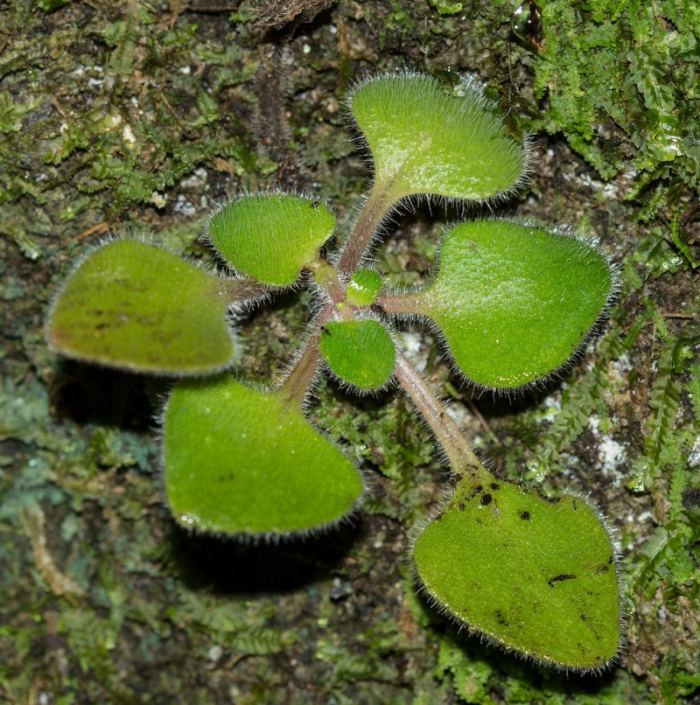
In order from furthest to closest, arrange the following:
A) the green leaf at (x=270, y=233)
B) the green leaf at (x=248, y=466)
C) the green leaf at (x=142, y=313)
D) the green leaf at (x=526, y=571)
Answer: the green leaf at (x=270, y=233), the green leaf at (x=526, y=571), the green leaf at (x=248, y=466), the green leaf at (x=142, y=313)

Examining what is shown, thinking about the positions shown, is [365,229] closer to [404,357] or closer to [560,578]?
[404,357]

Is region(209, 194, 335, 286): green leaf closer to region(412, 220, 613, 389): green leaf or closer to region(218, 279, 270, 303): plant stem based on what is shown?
region(218, 279, 270, 303): plant stem

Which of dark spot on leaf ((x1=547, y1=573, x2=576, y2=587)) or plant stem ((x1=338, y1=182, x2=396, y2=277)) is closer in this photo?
dark spot on leaf ((x1=547, y1=573, x2=576, y2=587))

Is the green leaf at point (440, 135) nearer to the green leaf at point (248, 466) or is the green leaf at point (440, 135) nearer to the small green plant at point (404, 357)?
the small green plant at point (404, 357)

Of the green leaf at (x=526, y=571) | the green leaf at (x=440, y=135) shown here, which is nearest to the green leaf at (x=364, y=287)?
the green leaf at (x=440, y=135)

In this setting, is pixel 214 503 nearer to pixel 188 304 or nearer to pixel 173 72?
pixel 188 304

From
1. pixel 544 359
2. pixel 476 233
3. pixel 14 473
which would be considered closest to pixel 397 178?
pixel 476 233

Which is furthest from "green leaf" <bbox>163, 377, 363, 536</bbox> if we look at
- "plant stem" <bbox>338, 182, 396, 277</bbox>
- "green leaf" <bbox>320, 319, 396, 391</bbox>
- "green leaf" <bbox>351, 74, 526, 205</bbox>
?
"green leaf" <bbox>351, 74, 526, 205</bbox>
